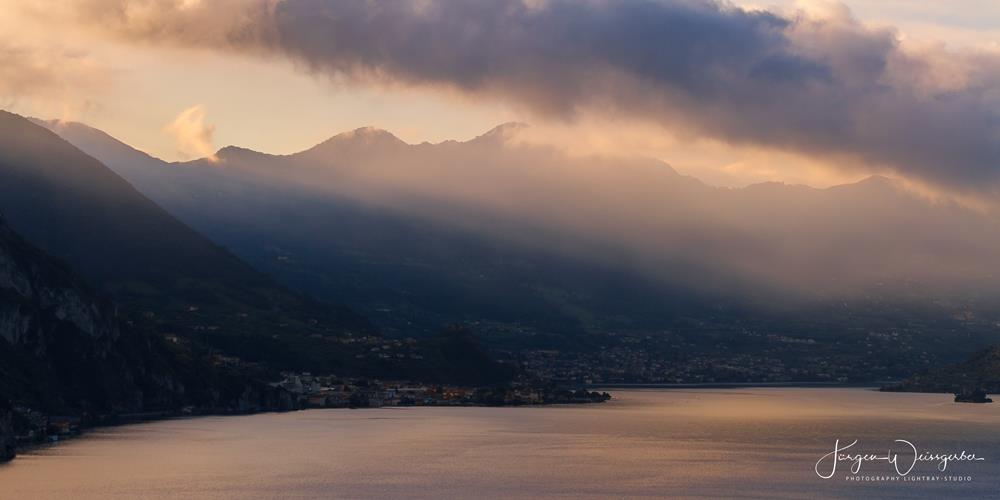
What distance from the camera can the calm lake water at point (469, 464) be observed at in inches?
4646

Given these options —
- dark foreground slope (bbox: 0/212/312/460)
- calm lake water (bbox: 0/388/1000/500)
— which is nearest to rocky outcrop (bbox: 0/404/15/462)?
calm lake water (bbox: 0/388/1000/500)

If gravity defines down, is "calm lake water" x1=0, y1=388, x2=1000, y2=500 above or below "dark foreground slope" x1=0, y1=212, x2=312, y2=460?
below

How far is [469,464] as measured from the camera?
139250 millimetres

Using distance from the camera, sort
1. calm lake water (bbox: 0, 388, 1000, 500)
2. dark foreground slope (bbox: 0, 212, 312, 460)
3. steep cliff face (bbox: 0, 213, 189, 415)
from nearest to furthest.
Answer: calm lake water (bbox: 0, 388, 1000, 500) < dark foreground slope (bbox: 0, 212, 312, 460) < steep cliff face (bbox: 0, 213, 189, 415)

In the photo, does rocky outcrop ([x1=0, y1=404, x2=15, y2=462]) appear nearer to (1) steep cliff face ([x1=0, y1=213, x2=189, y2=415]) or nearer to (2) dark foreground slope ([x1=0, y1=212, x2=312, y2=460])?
(2) dark foreground slope ([x1=0, y1=212, x2=312, y2=460])

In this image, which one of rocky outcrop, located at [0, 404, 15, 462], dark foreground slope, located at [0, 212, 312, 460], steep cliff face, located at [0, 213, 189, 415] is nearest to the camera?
rocky outcrop, located at [0, 404, 15, 462]

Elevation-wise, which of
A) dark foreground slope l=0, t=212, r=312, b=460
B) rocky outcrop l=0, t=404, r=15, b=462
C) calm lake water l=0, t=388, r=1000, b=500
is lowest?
calm lake water l=0, t=388, r=1000, b=500

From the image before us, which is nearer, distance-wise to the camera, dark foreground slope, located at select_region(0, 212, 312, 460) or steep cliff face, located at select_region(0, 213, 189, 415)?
dark foreground slope, located at select_region(0, 212, 312, 460)

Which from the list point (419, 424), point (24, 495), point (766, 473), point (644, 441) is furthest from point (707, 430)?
point (24, 495)

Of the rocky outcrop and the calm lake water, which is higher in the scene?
the rocky outcrop

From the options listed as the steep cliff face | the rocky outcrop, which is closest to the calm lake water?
the rocky outcrop

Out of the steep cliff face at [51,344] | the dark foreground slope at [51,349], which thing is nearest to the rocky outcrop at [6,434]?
the dark foreground slope at [51,349]

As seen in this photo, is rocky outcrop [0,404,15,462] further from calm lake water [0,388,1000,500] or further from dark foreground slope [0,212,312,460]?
dark foreground slope [0,212,312,460]

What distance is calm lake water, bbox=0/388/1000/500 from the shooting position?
387ft
